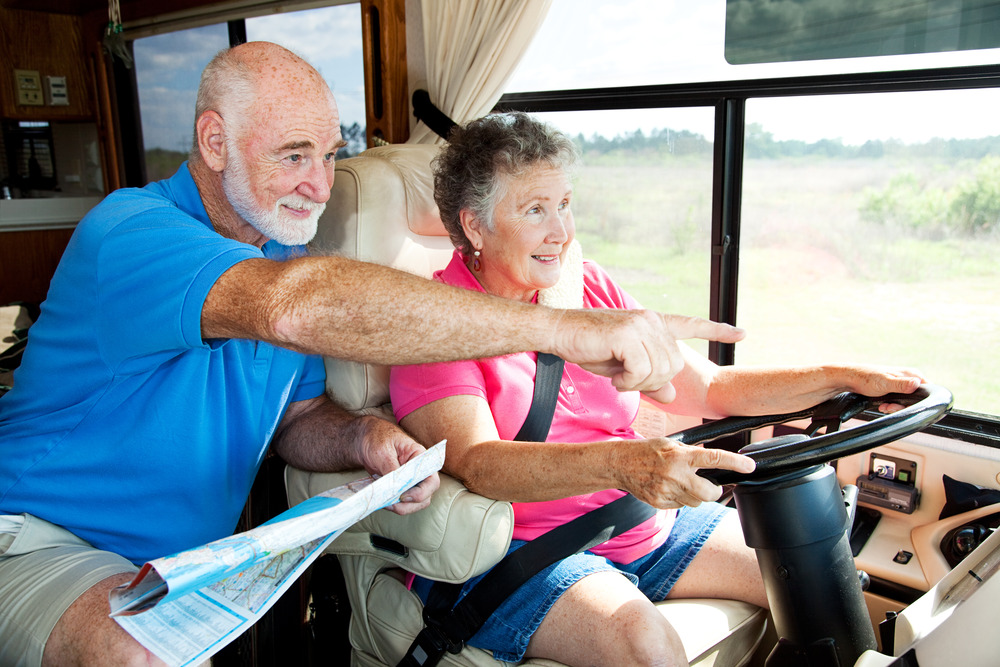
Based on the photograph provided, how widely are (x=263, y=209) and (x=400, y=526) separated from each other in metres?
0.68

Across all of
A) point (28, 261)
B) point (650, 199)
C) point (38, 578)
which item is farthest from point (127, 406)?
point (28, 261)

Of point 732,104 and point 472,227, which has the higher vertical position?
point 732,104

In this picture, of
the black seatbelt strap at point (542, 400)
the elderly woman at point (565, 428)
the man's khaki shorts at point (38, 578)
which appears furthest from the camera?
the black seatbelt strap at point (542, 400)

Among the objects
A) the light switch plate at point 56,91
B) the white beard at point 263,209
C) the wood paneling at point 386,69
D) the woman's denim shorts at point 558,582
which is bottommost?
the woman's denim shorts at point 558,582

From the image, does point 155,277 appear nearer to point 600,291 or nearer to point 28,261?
point 600,291

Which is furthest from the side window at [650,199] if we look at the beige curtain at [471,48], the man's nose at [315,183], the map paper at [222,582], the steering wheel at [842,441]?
the map paper at [222,582]

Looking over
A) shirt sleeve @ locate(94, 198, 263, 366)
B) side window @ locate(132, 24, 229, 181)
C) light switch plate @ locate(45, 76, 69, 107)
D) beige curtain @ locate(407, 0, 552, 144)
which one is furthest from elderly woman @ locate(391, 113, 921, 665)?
light switch plate @ locate(45, 76, 69, 107)

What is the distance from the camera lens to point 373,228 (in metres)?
1.77

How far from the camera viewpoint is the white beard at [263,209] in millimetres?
1510

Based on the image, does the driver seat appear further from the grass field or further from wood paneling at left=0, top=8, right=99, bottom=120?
wood paneling at left=0, top=8, right=99, bottom=120

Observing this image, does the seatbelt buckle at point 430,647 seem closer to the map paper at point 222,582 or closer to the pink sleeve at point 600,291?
the map paper at point 222,582

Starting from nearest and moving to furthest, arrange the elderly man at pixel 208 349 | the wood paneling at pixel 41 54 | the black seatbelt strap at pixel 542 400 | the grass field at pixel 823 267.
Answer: the elderly man at pixel 208 349 < the black seatbelt strap at pixel 542 400 < the grass field at pixel 823 267 < the wood paneling at pixel 41 54

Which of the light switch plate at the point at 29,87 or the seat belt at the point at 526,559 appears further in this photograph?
the light switch plate at the point at 29,87

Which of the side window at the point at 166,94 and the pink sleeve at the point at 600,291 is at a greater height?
the side window at the point at 166,94
